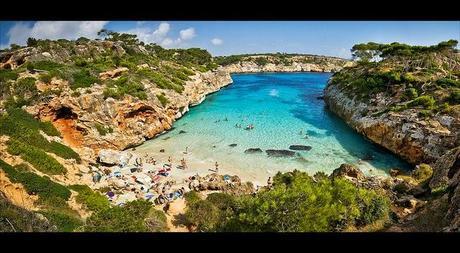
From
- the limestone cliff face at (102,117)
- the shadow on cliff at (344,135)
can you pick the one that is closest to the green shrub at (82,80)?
the limestone cliff face at (102,117)

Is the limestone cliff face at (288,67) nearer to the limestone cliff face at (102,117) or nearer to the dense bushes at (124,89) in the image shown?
the dense bushes at (124,89)

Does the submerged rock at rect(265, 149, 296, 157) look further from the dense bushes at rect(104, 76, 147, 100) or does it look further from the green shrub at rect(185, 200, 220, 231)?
the dense bushes at rect(104, 76, 147, 100)

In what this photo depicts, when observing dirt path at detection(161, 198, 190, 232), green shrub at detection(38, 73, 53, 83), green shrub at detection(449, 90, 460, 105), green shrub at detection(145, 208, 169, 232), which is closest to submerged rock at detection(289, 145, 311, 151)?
green shrub at detection(449, 90, 460, 105)

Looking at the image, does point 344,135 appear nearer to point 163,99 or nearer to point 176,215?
point 163,99

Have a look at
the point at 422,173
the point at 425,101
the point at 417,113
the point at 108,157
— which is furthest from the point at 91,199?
the point at 425,101
